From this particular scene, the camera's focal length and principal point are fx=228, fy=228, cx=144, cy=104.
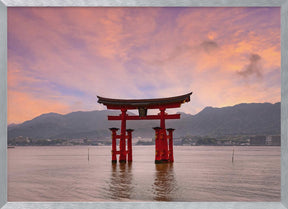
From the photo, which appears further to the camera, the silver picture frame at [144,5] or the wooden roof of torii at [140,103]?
the wooden roof of torii at [140,103]

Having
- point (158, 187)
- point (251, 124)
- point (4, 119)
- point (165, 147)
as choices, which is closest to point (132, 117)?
point (165, 147)

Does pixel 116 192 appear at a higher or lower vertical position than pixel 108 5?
lower

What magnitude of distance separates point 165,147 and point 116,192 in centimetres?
737

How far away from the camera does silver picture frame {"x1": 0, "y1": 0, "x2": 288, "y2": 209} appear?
14.2ft

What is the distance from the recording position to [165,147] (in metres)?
13.2

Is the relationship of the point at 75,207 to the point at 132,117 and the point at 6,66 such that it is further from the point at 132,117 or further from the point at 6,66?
the point at 132,117

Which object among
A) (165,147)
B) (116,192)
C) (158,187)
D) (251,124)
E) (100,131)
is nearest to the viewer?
(116,192)

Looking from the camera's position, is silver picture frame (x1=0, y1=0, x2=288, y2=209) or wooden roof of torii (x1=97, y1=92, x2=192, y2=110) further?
wooden roof of torii (x1=97, y1=92, x2=192, y2=110)

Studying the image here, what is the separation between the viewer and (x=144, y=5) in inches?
183

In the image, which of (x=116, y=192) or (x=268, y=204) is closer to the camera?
(x=268, y=204)

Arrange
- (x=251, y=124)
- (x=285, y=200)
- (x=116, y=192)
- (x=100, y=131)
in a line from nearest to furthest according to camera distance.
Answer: (x=285, y=200) < (x=116, y=192) < (x=251, y=124) < (x=100, y=131)

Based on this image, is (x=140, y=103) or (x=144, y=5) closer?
(x=144, y=5)

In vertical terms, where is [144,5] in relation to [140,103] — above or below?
above

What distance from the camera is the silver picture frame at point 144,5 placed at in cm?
432
